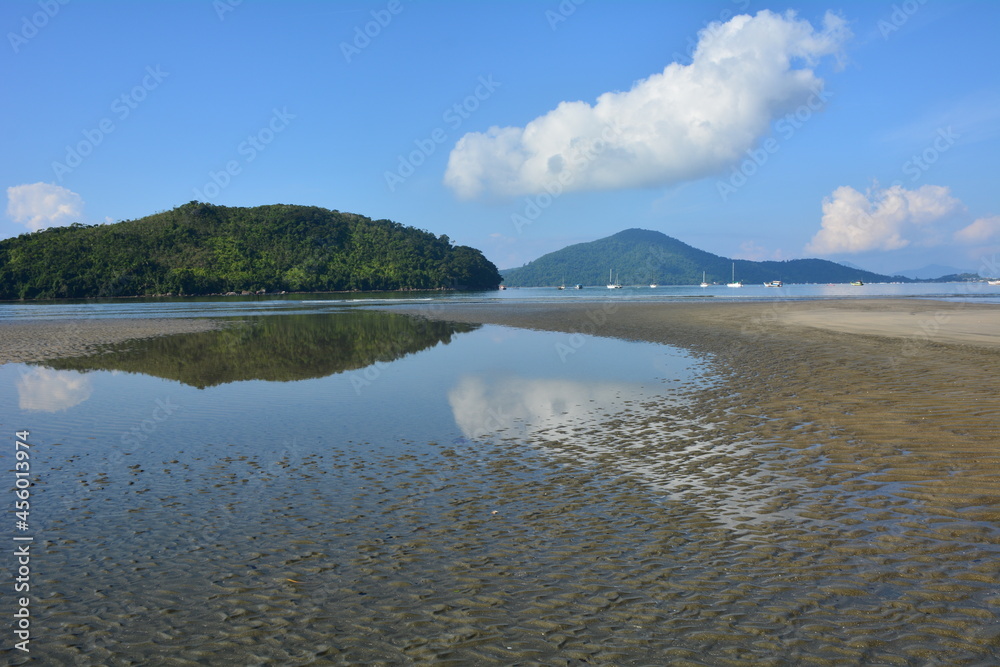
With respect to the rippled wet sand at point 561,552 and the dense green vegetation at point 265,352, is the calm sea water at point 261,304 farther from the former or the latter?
the rippled wet sand at point 561,552

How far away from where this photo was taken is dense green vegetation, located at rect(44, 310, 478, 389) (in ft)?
90.2

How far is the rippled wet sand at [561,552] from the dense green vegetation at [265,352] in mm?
13234

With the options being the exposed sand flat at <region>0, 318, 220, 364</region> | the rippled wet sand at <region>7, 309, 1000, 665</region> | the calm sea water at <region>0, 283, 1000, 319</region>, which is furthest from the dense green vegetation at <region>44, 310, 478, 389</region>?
the calm sea water at <region>0, 283, 1000, 319</region>

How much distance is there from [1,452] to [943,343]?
36688 millimetres

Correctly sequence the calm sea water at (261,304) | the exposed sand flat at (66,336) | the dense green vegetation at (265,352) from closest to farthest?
the dense green vegetation at (265,352)
the exposed sand flat at (66,336)
the calm sea water at (261,304)

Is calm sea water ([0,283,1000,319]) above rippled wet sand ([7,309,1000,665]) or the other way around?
above

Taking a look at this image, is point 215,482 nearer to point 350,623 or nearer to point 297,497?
point 297,497

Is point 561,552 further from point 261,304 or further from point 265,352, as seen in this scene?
point 261,304

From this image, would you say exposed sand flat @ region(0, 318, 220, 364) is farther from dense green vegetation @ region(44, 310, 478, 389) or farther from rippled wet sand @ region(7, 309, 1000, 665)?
rippled wet sand @ region(7, 309, 1000, 665)

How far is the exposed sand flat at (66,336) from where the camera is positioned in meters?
35.8

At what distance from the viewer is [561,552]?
27.6ft

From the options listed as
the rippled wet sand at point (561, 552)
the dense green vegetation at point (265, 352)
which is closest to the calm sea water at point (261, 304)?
the dense green vegetation at point (265, 352)

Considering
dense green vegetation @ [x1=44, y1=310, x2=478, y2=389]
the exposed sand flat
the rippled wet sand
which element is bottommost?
the rippled wet sand

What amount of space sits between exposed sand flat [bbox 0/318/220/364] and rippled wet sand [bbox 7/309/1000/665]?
93.6 ft
